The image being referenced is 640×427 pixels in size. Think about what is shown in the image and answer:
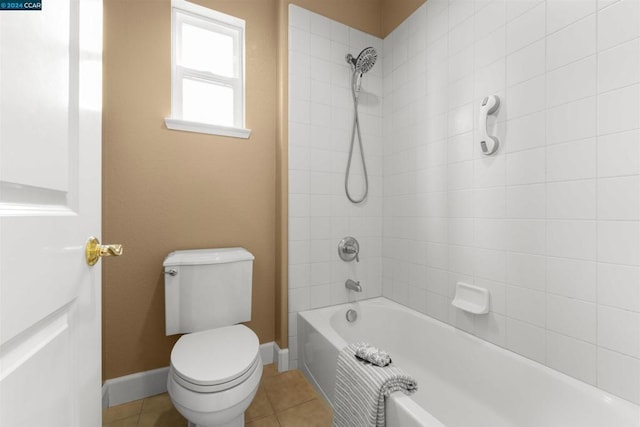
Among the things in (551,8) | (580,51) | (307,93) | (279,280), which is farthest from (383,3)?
(279,280)

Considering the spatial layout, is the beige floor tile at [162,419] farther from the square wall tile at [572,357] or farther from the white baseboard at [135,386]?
the square wall tile at [572,357]

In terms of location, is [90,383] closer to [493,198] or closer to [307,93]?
[493,198]

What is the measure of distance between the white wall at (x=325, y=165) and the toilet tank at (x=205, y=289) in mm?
364

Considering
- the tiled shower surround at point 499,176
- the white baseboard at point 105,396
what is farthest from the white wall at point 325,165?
the white baseboard at point 105,396

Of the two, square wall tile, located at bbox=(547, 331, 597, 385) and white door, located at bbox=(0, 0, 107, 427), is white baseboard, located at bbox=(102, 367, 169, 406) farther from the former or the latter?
square wall tile, located at bbox=(547, 331, 597, 385)

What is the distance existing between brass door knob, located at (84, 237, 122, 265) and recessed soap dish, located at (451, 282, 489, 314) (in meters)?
1.53

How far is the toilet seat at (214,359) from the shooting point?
1.07 m

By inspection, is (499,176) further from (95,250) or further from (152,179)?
(152,179)

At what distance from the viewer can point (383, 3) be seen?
2156 millimetres

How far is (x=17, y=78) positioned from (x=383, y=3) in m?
2.46

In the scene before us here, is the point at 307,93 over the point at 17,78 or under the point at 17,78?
over

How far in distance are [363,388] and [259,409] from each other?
0.73m

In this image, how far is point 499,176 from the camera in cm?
136

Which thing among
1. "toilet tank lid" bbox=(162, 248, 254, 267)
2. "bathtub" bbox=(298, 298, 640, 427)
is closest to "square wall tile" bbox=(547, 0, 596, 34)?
"bathtub" bbox=(298, 298, 640, 427)
